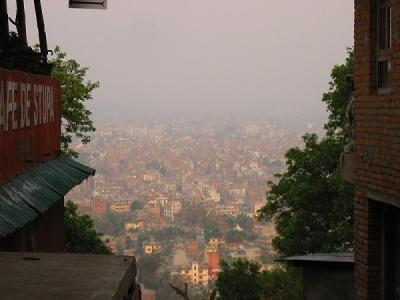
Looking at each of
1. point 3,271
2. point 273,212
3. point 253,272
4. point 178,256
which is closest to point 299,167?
point 273,212

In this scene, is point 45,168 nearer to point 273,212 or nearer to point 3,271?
point 3,271

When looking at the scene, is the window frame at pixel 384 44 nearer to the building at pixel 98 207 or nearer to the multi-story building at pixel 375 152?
the multi-story building at pixel 375 152

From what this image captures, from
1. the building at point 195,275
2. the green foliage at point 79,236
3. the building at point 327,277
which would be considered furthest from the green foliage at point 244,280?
the building at point 195,275

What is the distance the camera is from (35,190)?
42.8ft

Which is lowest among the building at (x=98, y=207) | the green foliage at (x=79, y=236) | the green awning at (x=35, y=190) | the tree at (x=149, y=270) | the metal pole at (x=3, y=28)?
the tree at (x=149, y=270)

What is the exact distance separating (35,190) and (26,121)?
1476mm

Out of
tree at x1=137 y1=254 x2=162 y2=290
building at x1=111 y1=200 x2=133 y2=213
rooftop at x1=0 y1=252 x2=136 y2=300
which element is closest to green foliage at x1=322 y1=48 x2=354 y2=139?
rooftop at x1=0 y1=252 x2=136 y2=300

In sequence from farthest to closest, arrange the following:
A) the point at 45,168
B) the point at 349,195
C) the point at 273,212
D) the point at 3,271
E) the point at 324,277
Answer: the point at 273,212 → the point at 349,195 → the point at 45,168 → the point at 324,277 → the point at 3,271

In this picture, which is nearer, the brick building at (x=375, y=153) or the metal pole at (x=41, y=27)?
the brick building at (x=375, y=153)

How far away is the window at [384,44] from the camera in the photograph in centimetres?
1054

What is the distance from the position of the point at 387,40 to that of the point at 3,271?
5869 millimetres

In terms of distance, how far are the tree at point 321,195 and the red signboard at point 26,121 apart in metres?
17.8

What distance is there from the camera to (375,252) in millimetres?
10781

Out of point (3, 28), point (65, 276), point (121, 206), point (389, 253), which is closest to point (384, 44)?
point (389, 253)
